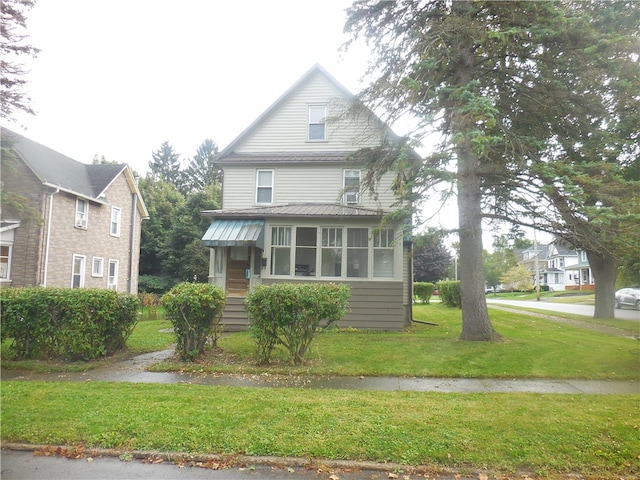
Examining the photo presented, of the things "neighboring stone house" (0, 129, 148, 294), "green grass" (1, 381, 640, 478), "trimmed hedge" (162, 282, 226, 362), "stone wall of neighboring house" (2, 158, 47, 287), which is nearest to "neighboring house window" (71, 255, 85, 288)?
"neighboring stone house" (0, 129, 148, 294)

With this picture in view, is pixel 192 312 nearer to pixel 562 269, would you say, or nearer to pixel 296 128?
pixel 296 128

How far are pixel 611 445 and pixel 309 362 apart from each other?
5.06 meters

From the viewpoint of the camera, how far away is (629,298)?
945 inches

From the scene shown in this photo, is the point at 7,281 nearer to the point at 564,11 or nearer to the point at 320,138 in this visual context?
the point at 320,138

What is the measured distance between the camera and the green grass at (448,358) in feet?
23.6

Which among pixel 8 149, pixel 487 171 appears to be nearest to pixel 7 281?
pixel 8 149

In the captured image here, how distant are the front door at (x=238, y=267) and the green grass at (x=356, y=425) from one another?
8.68m

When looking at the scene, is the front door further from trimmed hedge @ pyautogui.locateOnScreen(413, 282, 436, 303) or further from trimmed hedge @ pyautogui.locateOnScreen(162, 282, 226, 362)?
trimmed hedge @ pyautogui.locateOnScreen(413, 282, 436, 303)

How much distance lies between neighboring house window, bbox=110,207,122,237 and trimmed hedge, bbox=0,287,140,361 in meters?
16.1

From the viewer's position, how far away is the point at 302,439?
13.4 feet

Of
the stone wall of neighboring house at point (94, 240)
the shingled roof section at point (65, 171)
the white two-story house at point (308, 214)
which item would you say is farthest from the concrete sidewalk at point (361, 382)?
the shingled roof section at point (65, 171)

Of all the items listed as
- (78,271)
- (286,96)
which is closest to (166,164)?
(78,271)

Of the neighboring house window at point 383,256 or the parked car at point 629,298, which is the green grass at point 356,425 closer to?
the neighboring house window at point 383,256

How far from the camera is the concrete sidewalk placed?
20.3 feet
